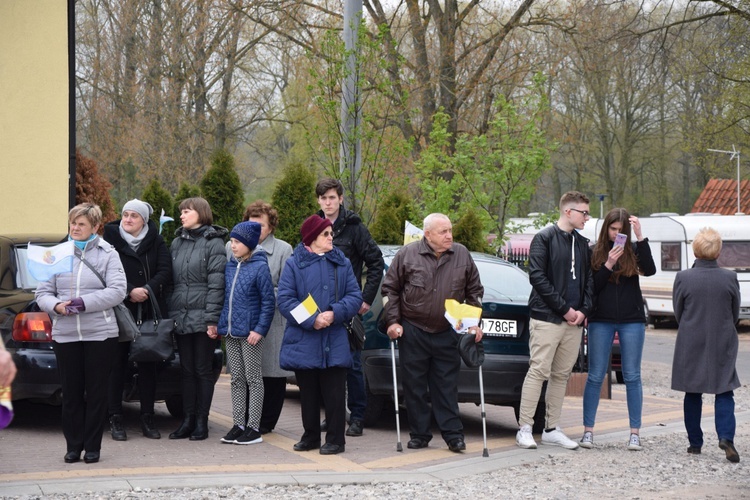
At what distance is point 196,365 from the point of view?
8289 millimetres

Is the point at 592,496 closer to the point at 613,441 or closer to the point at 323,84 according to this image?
the point at 613,441

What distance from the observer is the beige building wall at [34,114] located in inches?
591

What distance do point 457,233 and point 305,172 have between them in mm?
2469

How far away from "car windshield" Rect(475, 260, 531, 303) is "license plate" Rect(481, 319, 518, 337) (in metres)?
0.21

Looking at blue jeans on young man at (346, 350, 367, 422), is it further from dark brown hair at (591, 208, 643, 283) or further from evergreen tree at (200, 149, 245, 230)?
evergreen tree at (200, 149, 245, 230)

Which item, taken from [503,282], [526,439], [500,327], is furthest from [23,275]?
[526,439]

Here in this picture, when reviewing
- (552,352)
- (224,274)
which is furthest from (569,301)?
(224,274)

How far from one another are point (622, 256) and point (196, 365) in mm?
3446

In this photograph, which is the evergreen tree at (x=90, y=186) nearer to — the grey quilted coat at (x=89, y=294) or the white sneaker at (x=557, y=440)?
the grey quilted coat at (x=89, y=294)

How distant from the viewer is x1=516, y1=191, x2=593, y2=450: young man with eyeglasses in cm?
832

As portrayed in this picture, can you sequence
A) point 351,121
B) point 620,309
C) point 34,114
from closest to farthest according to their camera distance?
point 620,309, point 351,121, point 34,114

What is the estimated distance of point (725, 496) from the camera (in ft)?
22.4

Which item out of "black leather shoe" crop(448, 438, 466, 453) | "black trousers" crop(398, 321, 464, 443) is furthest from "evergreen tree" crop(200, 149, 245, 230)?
"black leather shoe" crop(448, 438, 466, 453)

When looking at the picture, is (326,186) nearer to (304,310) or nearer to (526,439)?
(304,310)
